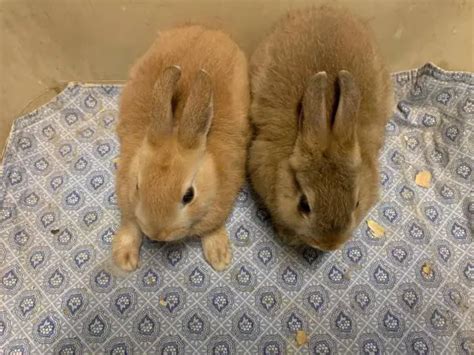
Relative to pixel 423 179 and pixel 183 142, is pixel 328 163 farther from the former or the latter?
pixel 423 179

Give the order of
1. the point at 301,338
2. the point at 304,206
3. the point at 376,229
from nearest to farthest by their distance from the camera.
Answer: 1. the point at 304,206
2. the point at 301,338
3. the point at 376,229

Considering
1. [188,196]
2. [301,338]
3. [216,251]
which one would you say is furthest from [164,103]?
[301,338]

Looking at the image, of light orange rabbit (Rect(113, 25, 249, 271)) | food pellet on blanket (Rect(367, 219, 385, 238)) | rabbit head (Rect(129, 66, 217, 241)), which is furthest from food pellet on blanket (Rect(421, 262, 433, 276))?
rabbit head (Rect(129, 66, 217, 241))

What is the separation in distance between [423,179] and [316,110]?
93 centimetres

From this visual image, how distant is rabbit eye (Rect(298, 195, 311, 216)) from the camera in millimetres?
1812

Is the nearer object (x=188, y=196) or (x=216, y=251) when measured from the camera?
(x=188, y=196)

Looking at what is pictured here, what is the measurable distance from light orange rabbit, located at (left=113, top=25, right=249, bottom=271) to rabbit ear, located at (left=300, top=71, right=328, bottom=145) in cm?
33

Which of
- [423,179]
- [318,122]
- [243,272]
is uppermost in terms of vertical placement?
[318,122]

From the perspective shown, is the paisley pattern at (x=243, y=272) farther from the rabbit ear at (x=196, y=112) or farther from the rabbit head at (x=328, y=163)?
the rabbit ear at (x=196, y=112)

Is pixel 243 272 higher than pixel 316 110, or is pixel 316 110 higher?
pixel 316 110

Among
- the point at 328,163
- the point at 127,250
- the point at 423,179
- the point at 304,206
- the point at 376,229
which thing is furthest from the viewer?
the point at 423,179

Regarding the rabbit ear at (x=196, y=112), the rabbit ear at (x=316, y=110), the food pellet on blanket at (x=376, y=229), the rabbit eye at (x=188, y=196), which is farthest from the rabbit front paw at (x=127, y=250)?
the food pellet on blanket at (x=376, y=229)

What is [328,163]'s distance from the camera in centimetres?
172

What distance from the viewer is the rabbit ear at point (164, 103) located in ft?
5.75
